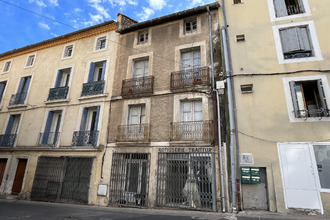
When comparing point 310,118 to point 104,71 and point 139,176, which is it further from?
point 104,71

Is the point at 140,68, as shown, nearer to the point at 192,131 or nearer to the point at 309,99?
the point at 192,131

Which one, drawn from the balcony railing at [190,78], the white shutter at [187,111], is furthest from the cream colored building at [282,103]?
the white shutter at [187,111]

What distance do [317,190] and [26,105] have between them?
15.9 m

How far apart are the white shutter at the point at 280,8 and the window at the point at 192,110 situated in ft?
18.2

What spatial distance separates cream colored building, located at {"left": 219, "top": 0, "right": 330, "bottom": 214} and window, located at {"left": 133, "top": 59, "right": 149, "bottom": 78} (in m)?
4.63

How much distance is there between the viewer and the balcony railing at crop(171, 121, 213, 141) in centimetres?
841

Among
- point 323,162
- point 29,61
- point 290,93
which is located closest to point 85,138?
point 29,61

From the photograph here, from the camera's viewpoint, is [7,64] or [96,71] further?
[7,64]

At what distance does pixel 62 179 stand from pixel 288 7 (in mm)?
14305

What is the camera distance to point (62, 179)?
10469 millimetres

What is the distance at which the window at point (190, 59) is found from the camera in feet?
33.0

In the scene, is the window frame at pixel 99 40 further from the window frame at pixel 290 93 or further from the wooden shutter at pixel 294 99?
the wooden shutter at pixel 294 99

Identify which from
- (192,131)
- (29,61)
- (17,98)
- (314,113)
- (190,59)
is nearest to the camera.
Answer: (314,113)

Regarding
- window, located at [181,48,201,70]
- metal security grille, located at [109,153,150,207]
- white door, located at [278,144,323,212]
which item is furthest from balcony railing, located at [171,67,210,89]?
white door, located at [278,144,323,212]
